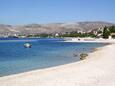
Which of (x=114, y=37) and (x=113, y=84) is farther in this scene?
(x=114, y=37)

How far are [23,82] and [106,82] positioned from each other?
15.1ft

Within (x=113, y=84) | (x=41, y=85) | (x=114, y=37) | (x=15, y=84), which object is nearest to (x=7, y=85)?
(x=15, y=84)

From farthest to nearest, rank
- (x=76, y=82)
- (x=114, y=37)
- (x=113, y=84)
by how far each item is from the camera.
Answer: (x=114, y=37), (x=76, y=82), (x=113, y=84)

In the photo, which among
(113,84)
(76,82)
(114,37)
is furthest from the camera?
(114,37)

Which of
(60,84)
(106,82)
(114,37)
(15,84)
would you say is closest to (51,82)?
(60,84)

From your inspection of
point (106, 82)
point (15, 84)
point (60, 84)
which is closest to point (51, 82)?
point (60, 84)

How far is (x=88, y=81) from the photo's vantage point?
52.5ft

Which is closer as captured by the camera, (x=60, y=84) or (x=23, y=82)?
(x=60, y=84)

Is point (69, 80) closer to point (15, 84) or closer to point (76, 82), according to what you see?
point (76, 82)

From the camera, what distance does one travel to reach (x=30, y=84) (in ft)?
51.0

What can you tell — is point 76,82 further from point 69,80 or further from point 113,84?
point 113,84

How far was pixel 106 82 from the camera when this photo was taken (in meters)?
15.5

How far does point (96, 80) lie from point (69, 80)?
1.55 m

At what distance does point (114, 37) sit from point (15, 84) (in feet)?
456
